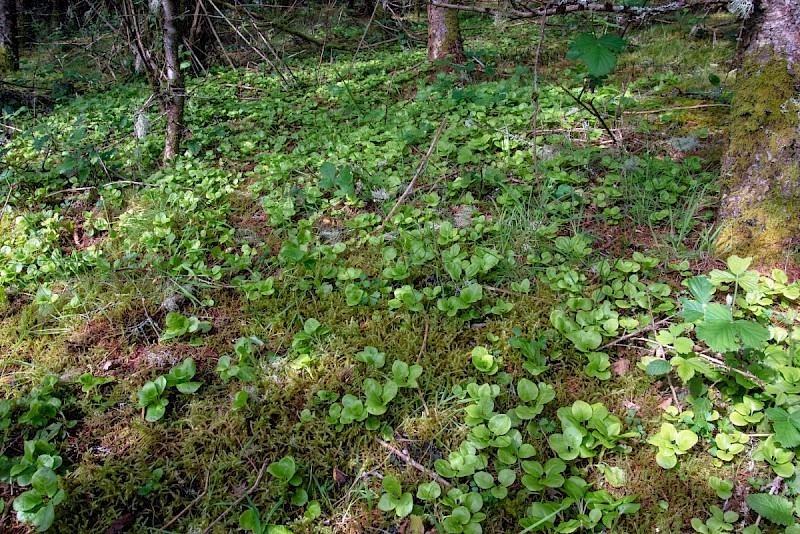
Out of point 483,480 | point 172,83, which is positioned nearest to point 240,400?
point 483,480

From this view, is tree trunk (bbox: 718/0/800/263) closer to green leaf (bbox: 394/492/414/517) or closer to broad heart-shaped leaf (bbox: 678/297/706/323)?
broad heart-shaped leaf (bbox: 678/297/706/323)

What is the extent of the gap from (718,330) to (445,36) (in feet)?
14.2

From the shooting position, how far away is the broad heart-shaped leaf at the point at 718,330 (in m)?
1.64

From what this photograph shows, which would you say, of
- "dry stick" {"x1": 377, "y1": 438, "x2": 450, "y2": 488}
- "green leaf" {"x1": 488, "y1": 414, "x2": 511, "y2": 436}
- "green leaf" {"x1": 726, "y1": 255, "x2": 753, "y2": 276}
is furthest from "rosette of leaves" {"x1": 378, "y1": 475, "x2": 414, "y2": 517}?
"green leaf" {"x1": 726, "y1": 255, "x2": 753, "y2": 276}

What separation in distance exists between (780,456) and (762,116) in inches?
62.5

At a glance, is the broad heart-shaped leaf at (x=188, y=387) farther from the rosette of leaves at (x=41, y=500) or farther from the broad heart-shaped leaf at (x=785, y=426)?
the broad heart-shaped leaf at (x=785, y=426)

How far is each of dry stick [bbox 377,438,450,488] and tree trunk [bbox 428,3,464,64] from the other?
4281 mm

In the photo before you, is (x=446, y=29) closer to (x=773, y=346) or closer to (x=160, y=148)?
(x=160, y=148)

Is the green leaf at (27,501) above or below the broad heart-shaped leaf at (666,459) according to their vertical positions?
above

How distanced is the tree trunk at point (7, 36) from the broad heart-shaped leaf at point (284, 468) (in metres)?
8.13

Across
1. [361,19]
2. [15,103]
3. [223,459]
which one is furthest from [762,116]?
[361,19]

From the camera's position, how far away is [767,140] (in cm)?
225

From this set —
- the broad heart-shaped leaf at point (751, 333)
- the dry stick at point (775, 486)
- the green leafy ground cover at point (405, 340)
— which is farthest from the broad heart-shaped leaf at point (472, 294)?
the dry stick at point (775, 486)

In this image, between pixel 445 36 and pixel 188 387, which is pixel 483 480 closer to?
pixel 188 387
